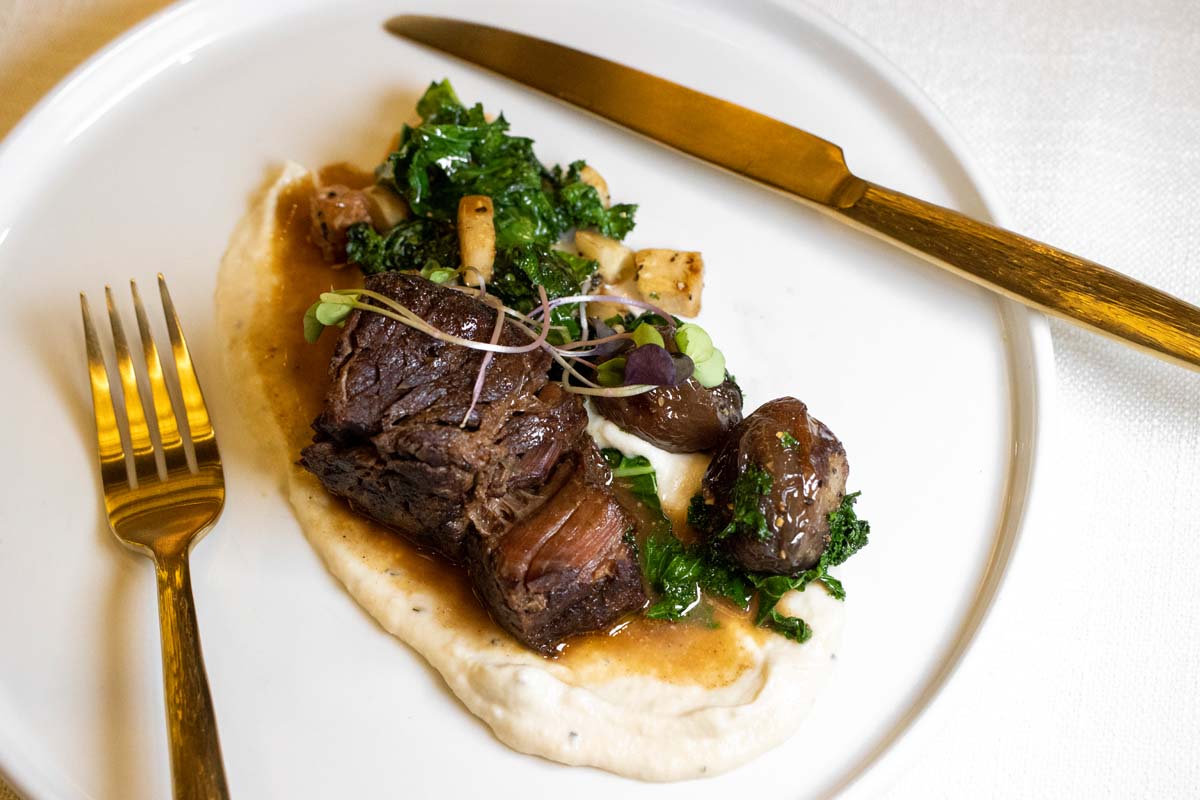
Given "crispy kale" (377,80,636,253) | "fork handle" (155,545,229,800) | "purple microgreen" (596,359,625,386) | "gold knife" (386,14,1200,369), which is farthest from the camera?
"crispy kale" (377,80,636,253)

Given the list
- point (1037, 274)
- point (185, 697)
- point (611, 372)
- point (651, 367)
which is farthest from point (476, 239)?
point (1037, 274)

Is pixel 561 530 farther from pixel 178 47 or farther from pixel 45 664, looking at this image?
pixel 178 47

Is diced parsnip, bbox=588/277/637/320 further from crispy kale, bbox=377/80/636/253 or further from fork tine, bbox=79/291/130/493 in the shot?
fork tine, bbox=79/291/130/493

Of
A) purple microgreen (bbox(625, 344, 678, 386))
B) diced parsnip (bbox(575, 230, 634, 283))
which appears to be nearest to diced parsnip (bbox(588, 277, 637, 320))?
diced parsnip (bbox(575, 230, 634, 283))

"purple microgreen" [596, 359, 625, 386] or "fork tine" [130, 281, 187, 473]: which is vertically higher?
"purple microgreen" [596, 359, 625, 386]

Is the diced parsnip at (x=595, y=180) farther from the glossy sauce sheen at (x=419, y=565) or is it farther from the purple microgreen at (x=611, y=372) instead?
the glossy sauce sheen at (x=419, y=565)

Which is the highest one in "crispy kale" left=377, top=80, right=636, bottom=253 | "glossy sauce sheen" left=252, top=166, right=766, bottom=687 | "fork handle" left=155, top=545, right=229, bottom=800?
"crispy kale" left=377, top=80, right=636, bottom=253

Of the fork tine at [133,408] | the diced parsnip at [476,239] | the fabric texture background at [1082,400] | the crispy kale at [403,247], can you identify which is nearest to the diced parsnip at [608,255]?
the diced parsnip at [476,239]

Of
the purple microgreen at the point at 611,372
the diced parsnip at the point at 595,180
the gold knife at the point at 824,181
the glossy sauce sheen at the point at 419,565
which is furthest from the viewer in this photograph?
the diced parsnip at the point at 595,180
